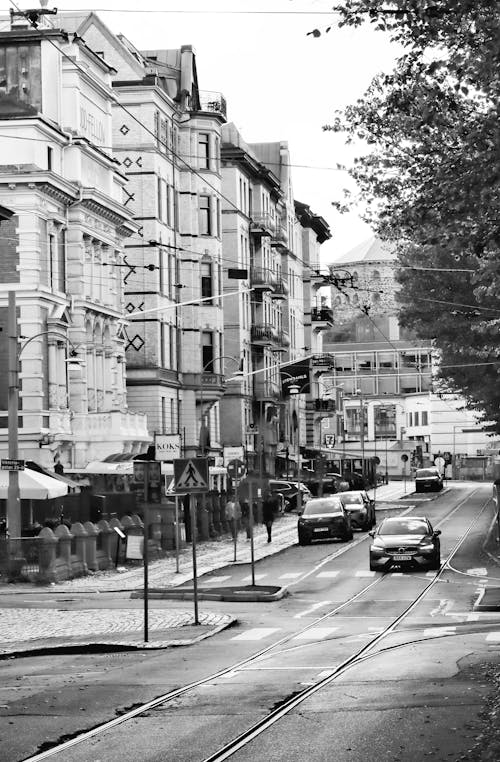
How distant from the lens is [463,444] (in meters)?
159

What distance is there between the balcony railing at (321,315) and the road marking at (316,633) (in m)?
89.4

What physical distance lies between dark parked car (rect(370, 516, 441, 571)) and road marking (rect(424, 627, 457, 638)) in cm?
1523

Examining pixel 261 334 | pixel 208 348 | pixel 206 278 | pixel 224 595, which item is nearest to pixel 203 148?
pixel 206 278

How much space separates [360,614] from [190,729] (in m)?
15.7

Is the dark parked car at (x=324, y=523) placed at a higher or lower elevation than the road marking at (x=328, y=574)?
higher

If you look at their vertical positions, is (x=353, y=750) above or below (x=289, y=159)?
below

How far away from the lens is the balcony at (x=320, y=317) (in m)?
116

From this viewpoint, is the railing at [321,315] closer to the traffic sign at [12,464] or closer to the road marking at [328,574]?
the road marking at [328,574]

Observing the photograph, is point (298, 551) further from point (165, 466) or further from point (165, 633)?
point (165, 633)

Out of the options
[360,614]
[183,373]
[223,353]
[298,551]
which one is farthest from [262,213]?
[360,614]

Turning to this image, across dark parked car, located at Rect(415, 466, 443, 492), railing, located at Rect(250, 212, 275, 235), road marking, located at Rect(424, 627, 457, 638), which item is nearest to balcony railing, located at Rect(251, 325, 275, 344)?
railing, located at Rect(250, 212, 275, 235)

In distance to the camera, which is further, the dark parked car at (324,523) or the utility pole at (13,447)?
the dark parked car at (324,523)

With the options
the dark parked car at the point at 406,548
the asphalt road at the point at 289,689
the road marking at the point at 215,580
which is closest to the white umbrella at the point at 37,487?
the road marking at the point at 215,580

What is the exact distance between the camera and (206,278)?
79.5 metres
